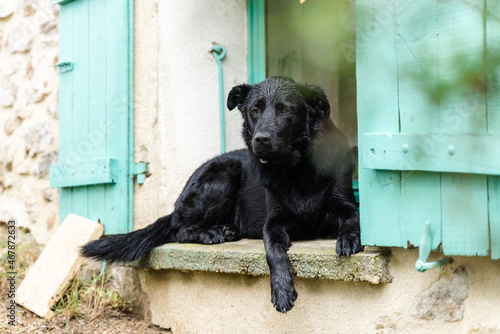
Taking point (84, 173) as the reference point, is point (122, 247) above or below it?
below

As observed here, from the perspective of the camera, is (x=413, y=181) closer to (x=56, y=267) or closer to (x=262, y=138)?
(x=262, y=138)

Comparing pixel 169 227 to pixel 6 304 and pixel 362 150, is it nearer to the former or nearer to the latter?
pixel 6 304

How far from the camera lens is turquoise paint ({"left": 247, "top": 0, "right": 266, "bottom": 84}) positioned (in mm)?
3822

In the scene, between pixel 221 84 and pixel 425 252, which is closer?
pixel 425 252

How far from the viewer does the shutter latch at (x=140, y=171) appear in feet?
11.1

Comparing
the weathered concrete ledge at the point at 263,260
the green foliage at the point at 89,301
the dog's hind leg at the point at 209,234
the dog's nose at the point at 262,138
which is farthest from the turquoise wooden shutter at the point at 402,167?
the green foliage at the point at 89,301

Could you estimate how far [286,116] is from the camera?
2740 millimetres

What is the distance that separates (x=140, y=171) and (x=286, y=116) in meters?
1.18

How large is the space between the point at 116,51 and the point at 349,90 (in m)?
1.69

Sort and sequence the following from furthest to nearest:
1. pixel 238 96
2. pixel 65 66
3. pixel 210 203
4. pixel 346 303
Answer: pixel 65 66 → pixel 210 203 → pixel 238 96 → pixel 346 303

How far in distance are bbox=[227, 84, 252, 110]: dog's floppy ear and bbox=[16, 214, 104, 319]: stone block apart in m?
1.30

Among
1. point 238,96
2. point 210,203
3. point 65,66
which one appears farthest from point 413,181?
point 65,66

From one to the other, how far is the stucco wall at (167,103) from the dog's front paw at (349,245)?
1491mm

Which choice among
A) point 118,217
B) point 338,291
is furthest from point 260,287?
point 118,217
